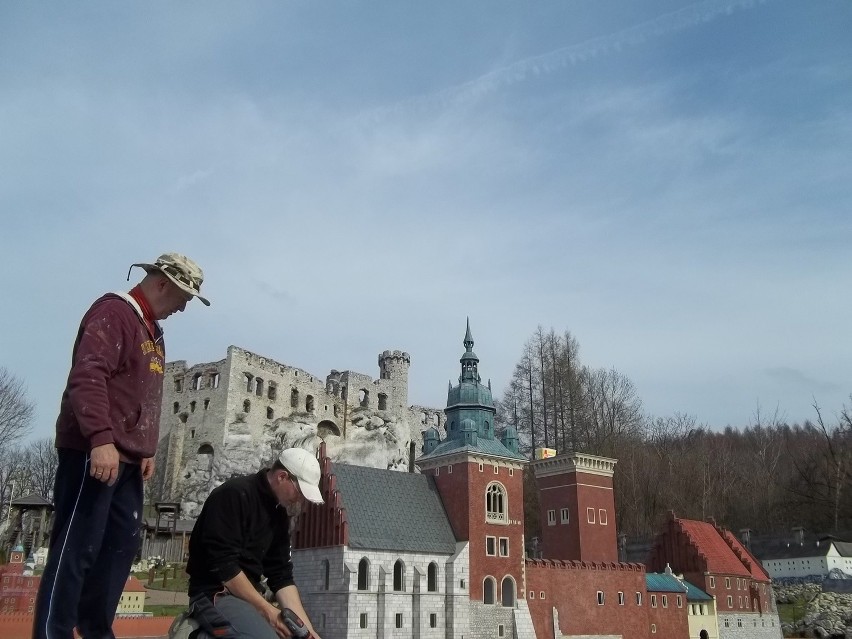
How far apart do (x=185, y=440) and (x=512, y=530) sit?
40650 millimetres

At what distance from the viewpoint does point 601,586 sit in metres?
39.2

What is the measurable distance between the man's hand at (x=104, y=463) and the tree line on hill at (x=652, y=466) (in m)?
55.5

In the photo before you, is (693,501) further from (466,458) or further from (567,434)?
(466,458)

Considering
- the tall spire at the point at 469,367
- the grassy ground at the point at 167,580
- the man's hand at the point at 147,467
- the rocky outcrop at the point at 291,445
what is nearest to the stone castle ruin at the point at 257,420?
the rocky outcrop at the point at 291,445

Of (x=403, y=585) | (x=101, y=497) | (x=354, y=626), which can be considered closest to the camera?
(x=101, y=497)

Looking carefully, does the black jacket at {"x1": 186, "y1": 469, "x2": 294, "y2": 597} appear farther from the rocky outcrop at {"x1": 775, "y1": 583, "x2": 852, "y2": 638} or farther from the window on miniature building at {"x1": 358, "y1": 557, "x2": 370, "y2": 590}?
the rocky outcrop at {"x1": 775, "y1": 583, "x2": 852, "y2": 638}

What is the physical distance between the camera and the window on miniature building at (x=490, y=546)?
36.5 m

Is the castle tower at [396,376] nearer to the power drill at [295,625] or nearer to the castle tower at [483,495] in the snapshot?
the castle tower at [483,495]

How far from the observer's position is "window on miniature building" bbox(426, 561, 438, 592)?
113 feet

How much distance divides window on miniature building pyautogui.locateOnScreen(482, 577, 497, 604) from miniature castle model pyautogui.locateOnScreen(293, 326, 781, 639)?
0.31 feet

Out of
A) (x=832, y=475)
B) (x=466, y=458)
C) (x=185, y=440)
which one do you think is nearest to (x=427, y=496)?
(x=466, y=458)

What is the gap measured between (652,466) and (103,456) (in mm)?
62509

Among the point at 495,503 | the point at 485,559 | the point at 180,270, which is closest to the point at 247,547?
the point at 180,270

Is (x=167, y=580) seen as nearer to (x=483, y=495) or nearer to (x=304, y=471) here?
(x=483, y=495)
